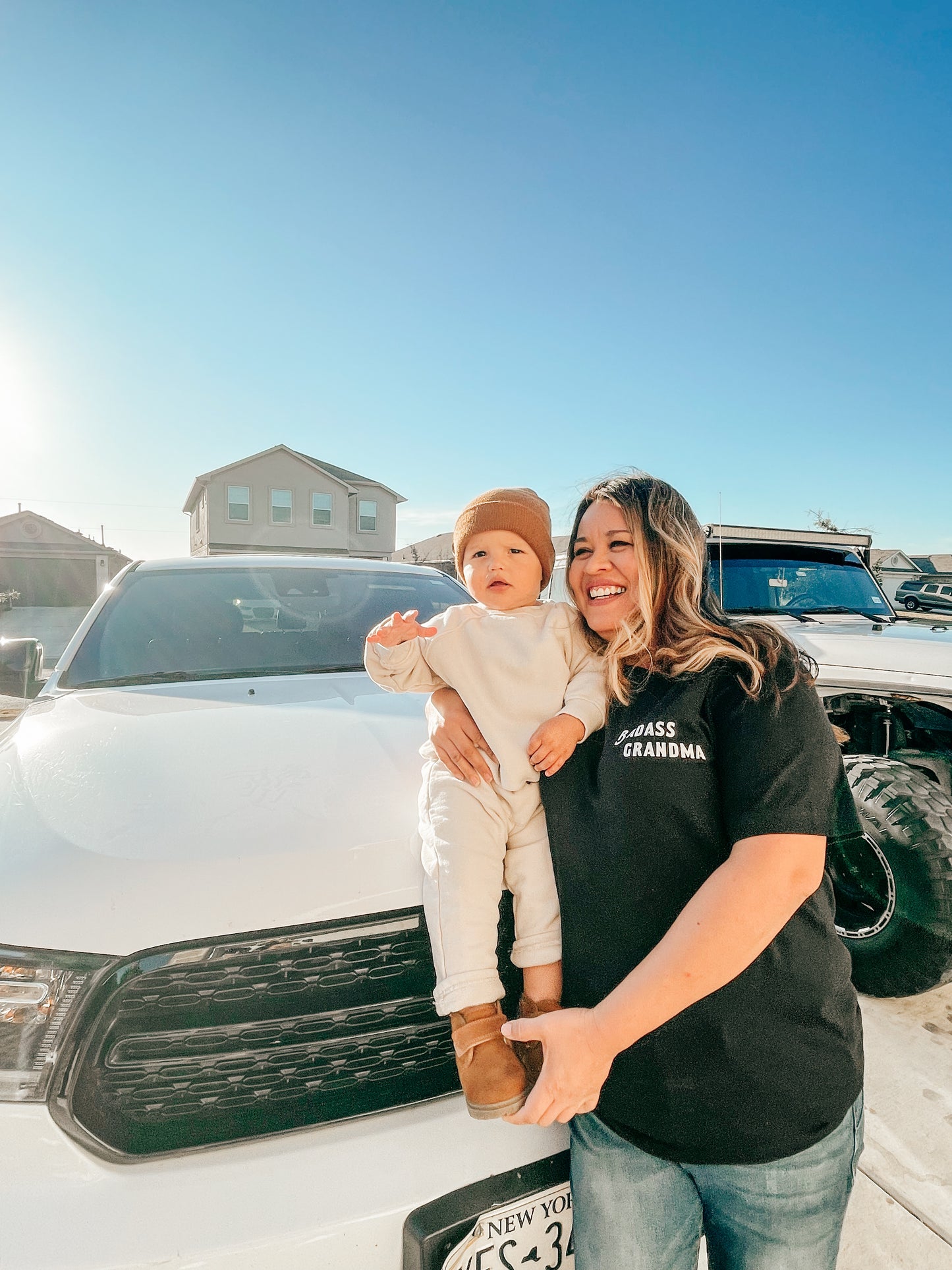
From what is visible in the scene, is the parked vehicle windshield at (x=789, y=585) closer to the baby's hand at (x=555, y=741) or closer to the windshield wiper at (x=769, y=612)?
the windshield wiper at (x=769, y=612)

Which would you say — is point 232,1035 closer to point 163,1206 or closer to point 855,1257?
point 163,1206

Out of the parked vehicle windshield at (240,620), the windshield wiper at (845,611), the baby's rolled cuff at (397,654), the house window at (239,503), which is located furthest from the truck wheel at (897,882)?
the house window at (239,503)

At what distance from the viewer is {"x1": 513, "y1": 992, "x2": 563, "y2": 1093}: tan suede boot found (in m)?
1.21

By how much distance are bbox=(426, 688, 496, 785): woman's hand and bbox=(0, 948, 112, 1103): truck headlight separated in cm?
70

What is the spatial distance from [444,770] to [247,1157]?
0.71 meters

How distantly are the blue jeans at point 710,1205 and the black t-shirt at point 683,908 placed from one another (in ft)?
0.15

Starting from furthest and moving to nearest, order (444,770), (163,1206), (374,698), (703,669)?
(374,698) → (444,770) → (703,669) → (163,1206)

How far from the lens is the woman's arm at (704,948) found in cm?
105

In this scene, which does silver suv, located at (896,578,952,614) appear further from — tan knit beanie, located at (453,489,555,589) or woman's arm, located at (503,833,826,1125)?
woman's arm, located at (503,833,826,1125)

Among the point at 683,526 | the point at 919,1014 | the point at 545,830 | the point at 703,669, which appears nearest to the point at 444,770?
the point at 545,830

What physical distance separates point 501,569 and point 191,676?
123 cm

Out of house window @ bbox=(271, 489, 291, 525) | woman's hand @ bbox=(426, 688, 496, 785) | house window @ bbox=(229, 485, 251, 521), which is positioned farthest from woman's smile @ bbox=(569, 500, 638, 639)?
house window @ bbox=(271, 489, 291, 525)

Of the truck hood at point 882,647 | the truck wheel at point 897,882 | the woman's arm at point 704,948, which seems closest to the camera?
the woman's arm at point 704,948

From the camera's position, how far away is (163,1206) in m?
1.13
